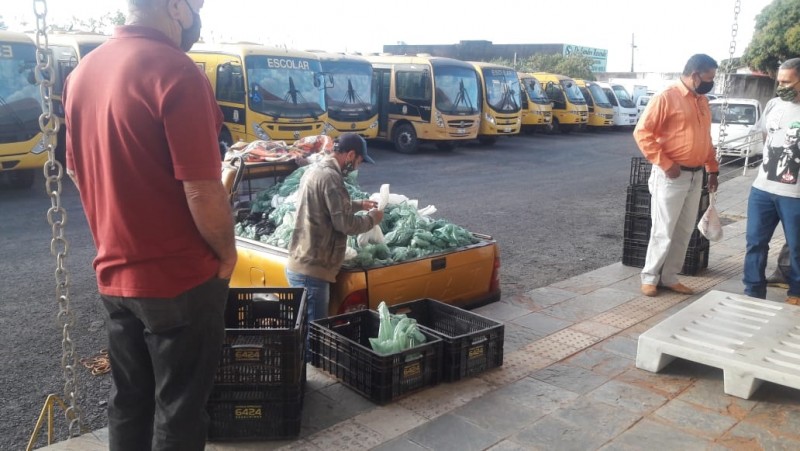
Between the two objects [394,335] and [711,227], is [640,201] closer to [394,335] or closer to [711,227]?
[711,227]

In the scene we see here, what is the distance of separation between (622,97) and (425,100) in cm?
1618

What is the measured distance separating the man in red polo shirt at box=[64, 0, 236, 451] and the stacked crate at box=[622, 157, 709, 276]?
17.9 ft

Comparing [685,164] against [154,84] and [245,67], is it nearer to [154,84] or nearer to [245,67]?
[154,84]

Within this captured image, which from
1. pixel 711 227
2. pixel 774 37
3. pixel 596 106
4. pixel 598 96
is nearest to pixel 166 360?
pixel 711 227

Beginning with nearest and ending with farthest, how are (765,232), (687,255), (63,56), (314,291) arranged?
(314,291) < (765,232) < (687,255) < (63,56)

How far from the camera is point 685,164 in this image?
569cm

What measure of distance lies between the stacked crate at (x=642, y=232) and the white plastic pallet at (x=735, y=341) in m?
1.71

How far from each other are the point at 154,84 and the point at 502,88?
20.4 meters

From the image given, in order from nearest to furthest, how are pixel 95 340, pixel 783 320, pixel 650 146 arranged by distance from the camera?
pixel 783 320 < pixel 95 340 < pixel 650 146

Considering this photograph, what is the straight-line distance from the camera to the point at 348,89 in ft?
59.1

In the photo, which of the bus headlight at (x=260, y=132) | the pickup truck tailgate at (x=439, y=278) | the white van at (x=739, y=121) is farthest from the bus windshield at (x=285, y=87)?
the white van at (x=739, y=121)

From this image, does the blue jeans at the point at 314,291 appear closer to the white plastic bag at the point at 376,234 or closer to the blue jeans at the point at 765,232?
the white plastic bag at the point at 376,234

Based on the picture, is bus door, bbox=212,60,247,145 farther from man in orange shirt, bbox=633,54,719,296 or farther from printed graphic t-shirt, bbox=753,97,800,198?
printed graphic t-shirt, bbox=753,97,800,198

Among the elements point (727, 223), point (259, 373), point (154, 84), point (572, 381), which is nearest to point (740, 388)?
point (572, 381)
